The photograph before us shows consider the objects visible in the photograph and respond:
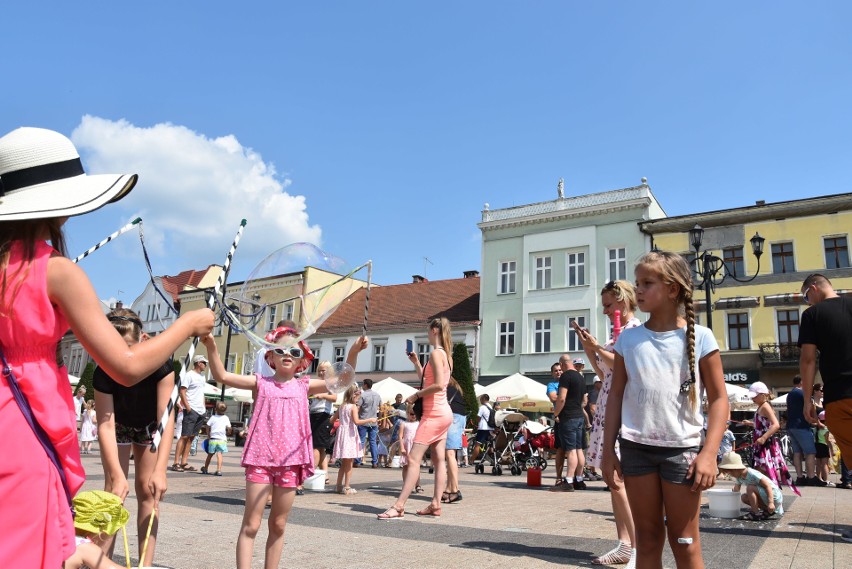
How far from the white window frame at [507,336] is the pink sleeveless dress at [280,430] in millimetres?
32609

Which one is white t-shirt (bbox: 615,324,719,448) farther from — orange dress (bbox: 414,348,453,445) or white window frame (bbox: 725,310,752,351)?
white window frame (bbox: 725,310,752,351)

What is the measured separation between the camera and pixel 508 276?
37781 mm

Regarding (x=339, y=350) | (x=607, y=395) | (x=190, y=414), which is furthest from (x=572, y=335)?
(x=607, y=395)

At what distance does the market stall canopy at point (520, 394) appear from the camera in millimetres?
22750

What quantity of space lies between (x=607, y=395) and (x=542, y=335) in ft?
104

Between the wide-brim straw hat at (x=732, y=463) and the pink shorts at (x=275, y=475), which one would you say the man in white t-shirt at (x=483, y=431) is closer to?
the wide-brim straw hat at (x=732, y=463)

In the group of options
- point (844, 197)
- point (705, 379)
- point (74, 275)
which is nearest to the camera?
point (74, 275)

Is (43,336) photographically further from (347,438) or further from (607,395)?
(347,438)

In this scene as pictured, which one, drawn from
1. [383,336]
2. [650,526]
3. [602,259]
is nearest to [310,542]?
[650,526]

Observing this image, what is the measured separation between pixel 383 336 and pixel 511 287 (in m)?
9.15

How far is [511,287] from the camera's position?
37.6m

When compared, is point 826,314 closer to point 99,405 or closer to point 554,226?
point 99,405

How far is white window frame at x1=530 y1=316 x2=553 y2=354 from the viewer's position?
116 ft

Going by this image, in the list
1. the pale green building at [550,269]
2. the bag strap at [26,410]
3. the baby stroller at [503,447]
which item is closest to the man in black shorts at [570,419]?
the baby stroller at [503,447]
